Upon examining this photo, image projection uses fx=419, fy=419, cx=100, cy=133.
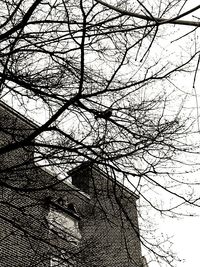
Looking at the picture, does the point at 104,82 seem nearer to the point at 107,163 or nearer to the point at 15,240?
the point at 107,163

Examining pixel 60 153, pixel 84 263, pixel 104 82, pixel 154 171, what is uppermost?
pixel 104 82

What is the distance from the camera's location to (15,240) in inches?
368

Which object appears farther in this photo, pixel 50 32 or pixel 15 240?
pixel 15 240

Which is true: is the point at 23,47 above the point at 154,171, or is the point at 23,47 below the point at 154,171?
above

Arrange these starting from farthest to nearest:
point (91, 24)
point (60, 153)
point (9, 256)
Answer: point (9, 256)
point (60, 153)
point (91, 24)

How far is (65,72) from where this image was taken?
5.20 m

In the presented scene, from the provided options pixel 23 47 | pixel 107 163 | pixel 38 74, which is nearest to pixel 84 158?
pixel 107 163

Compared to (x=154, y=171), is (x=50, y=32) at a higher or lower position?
higher

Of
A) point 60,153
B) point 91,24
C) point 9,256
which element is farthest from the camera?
point 9,256

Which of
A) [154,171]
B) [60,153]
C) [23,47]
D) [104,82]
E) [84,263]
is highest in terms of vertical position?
[23,47]

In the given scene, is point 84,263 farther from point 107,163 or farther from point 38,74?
point 38,74

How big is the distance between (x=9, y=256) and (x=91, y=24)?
236 inches

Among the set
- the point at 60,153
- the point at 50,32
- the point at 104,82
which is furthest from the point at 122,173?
the point at 50,32

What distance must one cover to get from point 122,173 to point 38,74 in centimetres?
159
